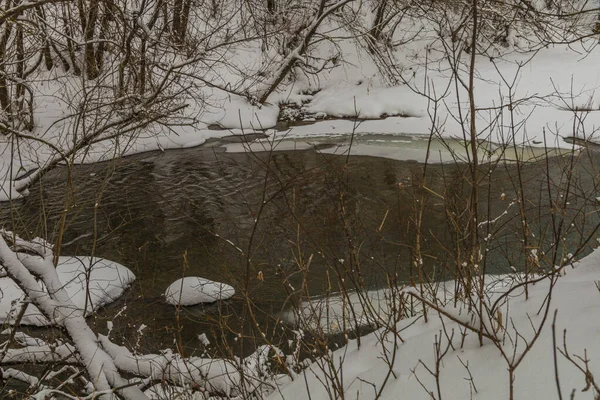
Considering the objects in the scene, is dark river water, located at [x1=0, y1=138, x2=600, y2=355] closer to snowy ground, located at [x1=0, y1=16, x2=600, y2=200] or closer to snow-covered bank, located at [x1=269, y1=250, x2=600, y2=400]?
snowy ground, located at [x1=0, y1=16, x2=600, y2=200]

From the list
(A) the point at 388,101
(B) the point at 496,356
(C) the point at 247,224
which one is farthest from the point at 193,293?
(A) the point at 388,101

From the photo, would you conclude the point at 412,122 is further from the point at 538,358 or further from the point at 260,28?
the point at 538,358

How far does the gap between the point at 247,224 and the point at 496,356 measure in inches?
278

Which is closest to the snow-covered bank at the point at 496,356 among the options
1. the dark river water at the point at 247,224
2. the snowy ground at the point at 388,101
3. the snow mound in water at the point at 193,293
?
the dark river water at the point at 247,224

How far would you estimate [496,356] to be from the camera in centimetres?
251

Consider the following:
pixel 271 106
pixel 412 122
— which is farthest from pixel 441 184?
pixel 271 106

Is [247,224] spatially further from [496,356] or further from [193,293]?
[496,356]

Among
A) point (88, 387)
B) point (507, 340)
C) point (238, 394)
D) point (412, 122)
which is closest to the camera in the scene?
point (507, 340)

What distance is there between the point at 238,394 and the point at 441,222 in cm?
583

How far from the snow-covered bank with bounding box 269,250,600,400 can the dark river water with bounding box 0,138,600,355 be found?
7.70ft

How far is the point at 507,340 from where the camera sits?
2650 millimetres

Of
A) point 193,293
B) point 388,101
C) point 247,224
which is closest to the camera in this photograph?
point 193,293

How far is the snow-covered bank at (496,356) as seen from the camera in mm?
2186

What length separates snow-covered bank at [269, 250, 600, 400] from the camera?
219cm
